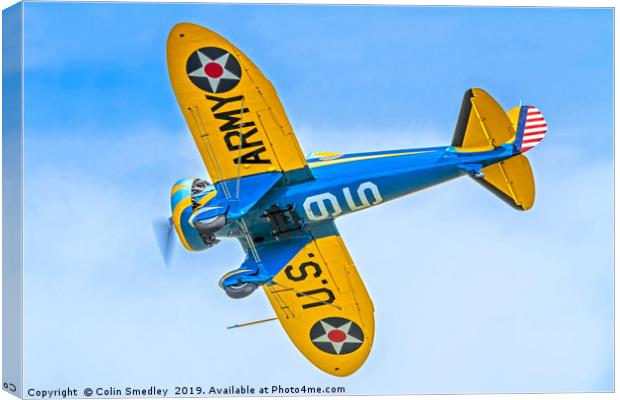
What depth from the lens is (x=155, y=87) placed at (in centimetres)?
1432

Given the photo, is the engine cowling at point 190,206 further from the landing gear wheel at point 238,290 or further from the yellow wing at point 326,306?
the yellow wing at point 326,306

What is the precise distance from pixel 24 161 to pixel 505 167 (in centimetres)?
501

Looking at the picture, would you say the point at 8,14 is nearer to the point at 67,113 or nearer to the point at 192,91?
the point at 67,113

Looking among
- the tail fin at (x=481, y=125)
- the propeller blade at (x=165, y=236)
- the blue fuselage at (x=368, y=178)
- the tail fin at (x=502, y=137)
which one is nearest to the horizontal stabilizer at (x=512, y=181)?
the tail fin at (x=502, y=137)

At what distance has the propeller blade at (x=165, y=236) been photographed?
14508mm

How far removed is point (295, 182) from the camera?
13711mm

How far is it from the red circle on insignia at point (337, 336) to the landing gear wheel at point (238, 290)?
1254 mm

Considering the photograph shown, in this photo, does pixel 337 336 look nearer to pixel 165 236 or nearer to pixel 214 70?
pixel 165 236

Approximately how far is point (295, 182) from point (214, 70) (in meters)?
1.50

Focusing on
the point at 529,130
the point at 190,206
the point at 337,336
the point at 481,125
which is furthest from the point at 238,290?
the point at 529,130

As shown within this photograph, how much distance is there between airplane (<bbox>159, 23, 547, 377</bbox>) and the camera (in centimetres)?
1319

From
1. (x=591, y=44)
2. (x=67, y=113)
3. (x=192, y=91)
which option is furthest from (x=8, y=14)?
(x=591, y=44)

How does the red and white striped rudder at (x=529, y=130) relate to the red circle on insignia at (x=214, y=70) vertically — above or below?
below

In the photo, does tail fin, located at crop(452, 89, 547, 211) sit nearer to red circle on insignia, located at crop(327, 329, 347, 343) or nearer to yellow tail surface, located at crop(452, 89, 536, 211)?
yellow tail surface, located at crop(452, 89, 536, 211)
